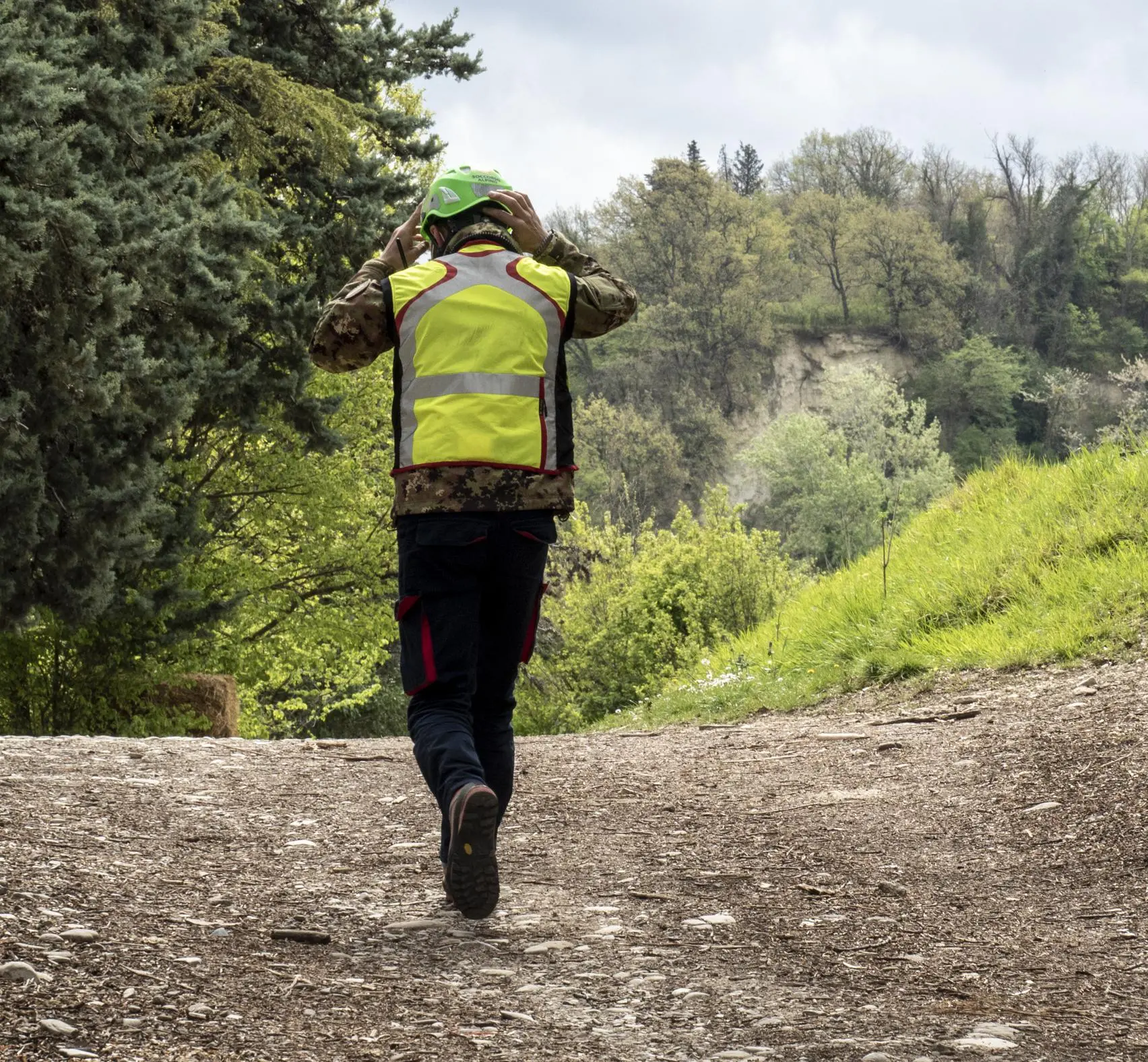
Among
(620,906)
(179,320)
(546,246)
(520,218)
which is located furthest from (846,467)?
(620,906)

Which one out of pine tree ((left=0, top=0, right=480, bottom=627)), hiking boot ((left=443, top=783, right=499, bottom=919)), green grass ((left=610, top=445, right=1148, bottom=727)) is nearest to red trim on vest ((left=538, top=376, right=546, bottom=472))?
hiking boot ((left=443, top=783, right=499, bottom=919))

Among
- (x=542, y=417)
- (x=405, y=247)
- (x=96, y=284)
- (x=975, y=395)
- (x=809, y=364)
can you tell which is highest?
(x=809, y=364)

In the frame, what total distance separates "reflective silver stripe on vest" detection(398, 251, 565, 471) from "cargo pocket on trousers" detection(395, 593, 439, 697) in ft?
1.26

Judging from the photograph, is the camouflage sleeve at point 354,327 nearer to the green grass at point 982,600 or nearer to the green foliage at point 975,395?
the green grass at point 982,600

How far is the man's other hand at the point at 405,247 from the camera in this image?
390 cm

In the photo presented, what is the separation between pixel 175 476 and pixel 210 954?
49.3 feet

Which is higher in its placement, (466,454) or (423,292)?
(423,292)

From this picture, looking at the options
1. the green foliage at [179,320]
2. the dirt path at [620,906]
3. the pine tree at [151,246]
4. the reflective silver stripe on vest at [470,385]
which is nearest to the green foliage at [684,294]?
the green foliage at [179,320]

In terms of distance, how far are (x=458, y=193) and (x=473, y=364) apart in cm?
57

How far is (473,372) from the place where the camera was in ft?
11.9

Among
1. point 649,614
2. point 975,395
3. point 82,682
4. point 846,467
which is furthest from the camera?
point 975,395

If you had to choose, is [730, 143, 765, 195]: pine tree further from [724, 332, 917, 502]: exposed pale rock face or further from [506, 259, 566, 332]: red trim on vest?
[506, 259, 566, 332]: red trim on vest

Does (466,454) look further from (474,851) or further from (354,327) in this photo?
(474,851)

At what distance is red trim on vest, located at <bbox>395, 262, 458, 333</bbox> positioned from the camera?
3.65 meters
